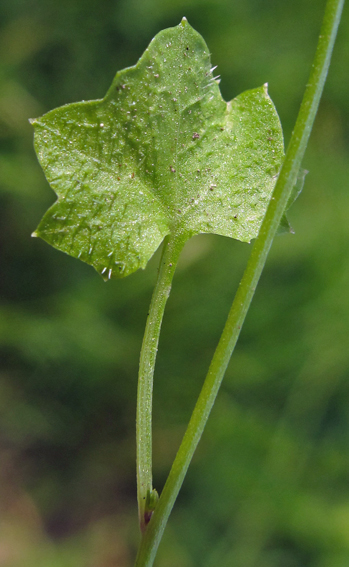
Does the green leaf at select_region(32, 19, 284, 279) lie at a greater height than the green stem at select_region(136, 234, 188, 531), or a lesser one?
greater

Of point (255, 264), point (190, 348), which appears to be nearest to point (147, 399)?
point (255, 264)

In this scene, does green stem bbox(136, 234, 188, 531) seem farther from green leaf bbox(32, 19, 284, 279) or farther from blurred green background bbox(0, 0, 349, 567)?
blurred green background bbox(0, 0, 349, 567)

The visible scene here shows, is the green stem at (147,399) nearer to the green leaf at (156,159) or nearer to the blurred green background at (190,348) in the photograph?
the green leaf at (156,159)

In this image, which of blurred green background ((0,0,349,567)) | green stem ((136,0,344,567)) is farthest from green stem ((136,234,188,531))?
blurred green background ((0,0,349,567))

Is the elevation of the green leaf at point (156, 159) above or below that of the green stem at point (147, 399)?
above

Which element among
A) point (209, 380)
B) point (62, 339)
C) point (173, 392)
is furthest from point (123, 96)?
point (173, 392)

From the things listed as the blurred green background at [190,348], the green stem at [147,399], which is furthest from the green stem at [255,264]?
the blurred green background at [190,348]

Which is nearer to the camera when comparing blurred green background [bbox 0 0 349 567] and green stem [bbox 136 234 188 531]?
green stem [bbox 136 234 188 531]
